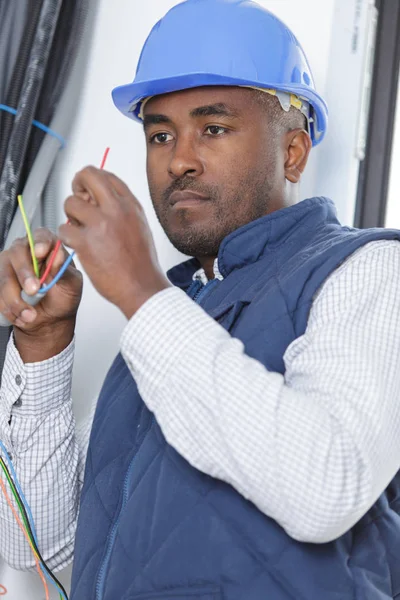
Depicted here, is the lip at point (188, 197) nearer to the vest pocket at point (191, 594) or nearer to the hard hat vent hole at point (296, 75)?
the hard hat vent hole at point (296, 75)

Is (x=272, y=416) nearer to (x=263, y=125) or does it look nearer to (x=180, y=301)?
(x=180, y=301)

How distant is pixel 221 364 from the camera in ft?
3.12

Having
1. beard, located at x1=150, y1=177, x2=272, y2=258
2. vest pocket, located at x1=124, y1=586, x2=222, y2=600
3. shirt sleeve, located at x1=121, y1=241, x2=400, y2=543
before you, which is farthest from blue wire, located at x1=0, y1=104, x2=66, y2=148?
vest pocket, located at x1=124, y1=586, x2=222, y2=600

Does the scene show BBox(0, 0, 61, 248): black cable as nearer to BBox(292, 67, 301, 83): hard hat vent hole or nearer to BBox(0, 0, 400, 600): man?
BBox(0, 0, 400, 600): man

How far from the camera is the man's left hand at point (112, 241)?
3.22 ft

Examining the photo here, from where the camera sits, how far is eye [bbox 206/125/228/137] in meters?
1.46

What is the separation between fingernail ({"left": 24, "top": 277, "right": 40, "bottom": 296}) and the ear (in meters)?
0.65

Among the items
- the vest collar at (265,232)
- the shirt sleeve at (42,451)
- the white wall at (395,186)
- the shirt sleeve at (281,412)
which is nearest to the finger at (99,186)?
the shirt sleeve at (281,412)

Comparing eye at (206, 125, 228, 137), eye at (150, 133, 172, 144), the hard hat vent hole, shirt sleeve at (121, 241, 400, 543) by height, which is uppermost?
the hard hat vent hole

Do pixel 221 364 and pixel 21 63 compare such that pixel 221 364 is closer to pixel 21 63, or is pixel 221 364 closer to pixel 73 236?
pixel 73 236

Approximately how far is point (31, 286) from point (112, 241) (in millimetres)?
202

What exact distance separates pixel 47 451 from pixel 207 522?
1.63ft

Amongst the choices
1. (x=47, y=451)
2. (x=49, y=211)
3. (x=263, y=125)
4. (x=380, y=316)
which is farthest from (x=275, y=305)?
(x=49, y=211)

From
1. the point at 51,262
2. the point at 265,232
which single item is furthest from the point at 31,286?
the point at 265,232
